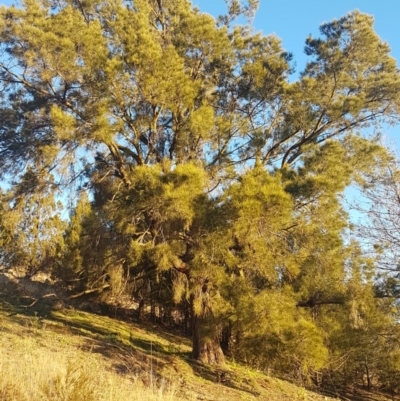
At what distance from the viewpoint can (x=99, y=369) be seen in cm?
709

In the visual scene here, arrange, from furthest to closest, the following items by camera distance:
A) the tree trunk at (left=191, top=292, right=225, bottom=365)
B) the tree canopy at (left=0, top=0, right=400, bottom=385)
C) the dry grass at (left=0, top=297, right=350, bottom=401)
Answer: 1. the tree trunk at (left=191, top=292, right=225, bottom=365)
2. the tree canopy at (left=0, top=0, right=400, bottom=385)
3. the dry grass at (left=0, top=297, right=350, bottom=401)

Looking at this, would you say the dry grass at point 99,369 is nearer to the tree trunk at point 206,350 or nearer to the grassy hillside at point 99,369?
the grassy hillside at point 99,369

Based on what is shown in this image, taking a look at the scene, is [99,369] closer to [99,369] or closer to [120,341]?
[99,369]

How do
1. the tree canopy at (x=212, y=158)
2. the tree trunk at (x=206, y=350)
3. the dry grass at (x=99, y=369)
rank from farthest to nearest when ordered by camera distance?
the tree trunk at (x=206, y=350) < the tree canopy at (x=212, y=158) < the dry grass at (x=99, y=369)

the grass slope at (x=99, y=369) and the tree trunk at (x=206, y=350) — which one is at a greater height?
the tree trunk at (x=206, y=350)

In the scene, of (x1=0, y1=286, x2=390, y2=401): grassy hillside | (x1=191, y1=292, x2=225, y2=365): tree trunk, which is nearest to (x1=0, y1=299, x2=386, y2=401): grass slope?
(x1=0, y1=286, x2=390, y2=401): grassy hillside

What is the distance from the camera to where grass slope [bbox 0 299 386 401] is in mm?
4645

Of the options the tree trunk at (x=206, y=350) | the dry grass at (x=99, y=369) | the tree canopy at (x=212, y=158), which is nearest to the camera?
the dry grass at (x=99, y=369)

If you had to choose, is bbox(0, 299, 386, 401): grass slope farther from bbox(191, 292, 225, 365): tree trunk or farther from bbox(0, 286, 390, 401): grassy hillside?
bbox(191, 292, 225, 365): tree trunk

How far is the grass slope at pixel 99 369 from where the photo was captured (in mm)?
4645

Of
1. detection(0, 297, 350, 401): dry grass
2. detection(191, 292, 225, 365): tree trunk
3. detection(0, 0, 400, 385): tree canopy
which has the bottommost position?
detection(0, 297, 350, 401): dry grass

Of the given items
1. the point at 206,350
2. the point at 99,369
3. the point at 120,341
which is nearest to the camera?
the point at 99,369

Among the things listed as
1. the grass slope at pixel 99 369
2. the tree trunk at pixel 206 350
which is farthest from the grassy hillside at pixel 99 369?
the tree trunk at pixel 206 350

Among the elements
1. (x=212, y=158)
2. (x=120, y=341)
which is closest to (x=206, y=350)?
(x=120, y=341)
